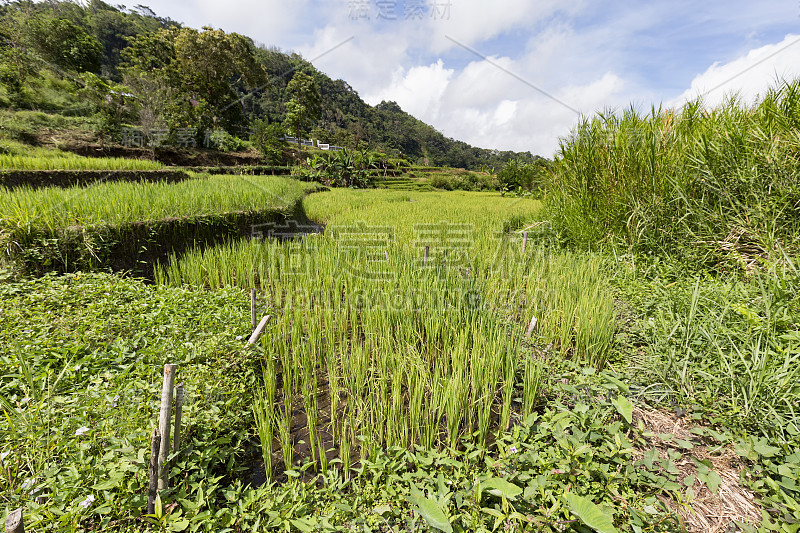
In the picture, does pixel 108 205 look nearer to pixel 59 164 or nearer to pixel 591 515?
pixel 591 515

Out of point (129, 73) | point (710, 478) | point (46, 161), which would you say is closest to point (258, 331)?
point (710, 478)

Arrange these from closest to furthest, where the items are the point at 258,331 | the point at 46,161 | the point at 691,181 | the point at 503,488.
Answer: the point at 503,488
the point at 258,331
the point at 691,181
the point at 46,161

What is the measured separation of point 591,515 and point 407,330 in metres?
1.78

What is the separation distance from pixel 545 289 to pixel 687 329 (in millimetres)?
1416

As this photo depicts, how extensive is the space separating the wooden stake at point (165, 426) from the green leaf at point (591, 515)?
163 cm

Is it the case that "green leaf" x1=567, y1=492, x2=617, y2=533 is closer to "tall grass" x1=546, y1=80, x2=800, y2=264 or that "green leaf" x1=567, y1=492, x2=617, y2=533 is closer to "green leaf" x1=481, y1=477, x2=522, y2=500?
"green leaf" x1=481, y1=477, x2=522, y2=500

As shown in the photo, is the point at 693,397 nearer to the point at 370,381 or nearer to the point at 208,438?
the point at 370,381

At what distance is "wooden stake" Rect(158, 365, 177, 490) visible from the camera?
4.33 ft

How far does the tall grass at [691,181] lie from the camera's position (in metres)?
2.96

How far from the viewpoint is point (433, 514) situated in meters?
1.18

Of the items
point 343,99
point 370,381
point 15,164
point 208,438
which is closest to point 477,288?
point 370,381

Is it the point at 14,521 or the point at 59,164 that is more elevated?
the point at 59,164

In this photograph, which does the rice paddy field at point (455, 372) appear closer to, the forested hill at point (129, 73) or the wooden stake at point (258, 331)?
the wooden stake at point (258, 331)

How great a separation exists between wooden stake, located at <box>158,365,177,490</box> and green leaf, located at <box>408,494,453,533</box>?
3.49 feet
